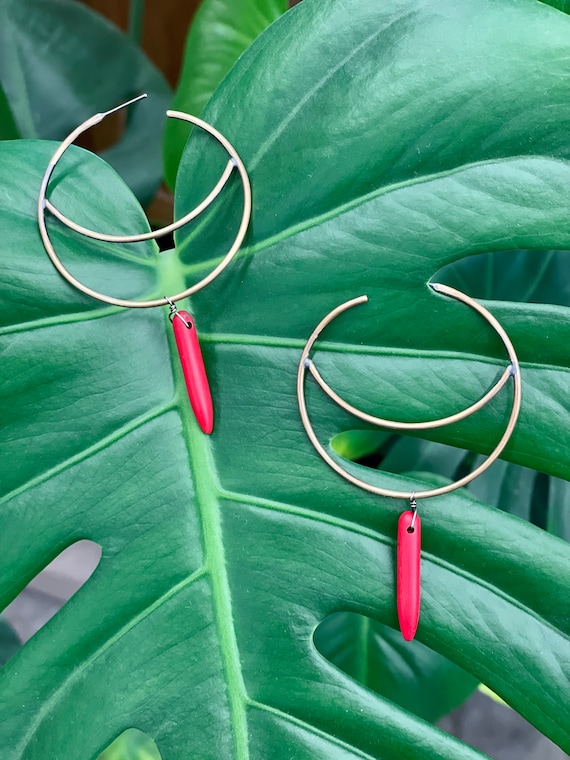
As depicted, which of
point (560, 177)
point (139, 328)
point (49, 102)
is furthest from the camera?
point (49, 102)

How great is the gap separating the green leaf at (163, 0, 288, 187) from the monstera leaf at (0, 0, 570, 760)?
13.6 inches

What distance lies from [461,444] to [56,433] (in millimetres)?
324

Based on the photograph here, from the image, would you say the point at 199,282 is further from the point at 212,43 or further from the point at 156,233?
the point at 212,43

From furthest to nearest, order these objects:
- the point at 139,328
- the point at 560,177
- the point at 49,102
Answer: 1. the point at 49,102
2. the point at 139,328
3. the point at 560,177

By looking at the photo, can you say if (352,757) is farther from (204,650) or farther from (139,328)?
(139,328)

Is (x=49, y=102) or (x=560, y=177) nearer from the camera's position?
(x=560, y=177)

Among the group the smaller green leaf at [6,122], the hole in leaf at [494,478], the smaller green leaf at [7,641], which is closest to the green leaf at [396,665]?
the hole in leaf at [494,478]

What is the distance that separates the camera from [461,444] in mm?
548

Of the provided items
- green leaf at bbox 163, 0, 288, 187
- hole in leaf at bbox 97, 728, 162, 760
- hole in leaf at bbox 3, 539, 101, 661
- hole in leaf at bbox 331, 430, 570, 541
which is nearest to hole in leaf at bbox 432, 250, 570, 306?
hole in leaf at bbox 331, 430, 570, 541

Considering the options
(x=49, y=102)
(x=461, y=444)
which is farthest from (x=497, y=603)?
(x=49, y=102)

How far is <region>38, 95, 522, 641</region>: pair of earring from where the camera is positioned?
0.51 metres

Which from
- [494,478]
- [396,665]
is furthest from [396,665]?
[494,478]

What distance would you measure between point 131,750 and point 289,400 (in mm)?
624

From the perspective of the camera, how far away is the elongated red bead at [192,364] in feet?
1.76
